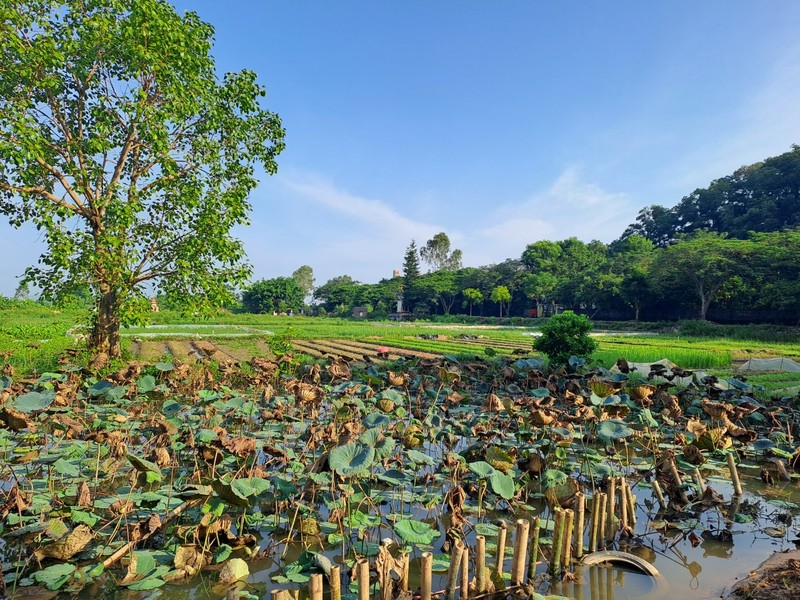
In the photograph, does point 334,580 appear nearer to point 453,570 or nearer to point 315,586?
point 315,586

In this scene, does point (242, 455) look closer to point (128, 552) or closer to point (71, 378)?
point (128, 552)

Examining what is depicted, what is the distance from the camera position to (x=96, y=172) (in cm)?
1063

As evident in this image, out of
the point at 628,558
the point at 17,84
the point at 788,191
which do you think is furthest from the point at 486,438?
the point at 788,191

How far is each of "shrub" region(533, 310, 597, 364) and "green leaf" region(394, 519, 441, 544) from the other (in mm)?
11315

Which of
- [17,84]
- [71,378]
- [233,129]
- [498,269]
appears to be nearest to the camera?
[71,378]

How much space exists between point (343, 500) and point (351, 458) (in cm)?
75

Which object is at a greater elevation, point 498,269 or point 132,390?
point 498,269

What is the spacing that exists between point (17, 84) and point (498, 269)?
2279 inches

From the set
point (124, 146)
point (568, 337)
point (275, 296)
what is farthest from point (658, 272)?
point (275, 296)

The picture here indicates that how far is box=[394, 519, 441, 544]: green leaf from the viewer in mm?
3146

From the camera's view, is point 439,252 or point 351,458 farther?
point 439,252

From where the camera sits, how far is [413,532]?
3223 millimetres

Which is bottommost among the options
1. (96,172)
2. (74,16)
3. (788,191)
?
(96,172)

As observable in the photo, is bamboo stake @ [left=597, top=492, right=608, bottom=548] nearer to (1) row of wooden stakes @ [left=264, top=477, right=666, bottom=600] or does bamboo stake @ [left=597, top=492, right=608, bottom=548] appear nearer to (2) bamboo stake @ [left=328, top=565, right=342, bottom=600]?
(1) row of wooden stakes @ [left=264, top=477, right=666, bottom=600]
